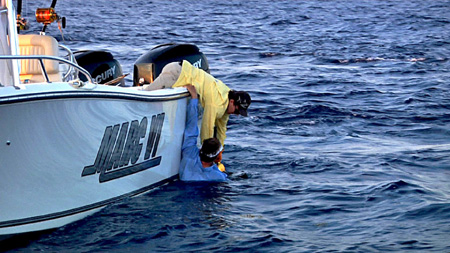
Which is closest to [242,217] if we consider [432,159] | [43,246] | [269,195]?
[269,195]

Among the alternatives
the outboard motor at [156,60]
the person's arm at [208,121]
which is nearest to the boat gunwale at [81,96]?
the person's arm at [208,121]

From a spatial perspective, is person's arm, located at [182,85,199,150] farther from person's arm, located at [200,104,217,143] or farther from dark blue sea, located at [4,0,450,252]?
dark blue sea, located at [4,0,450,252]

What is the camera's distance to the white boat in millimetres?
5055

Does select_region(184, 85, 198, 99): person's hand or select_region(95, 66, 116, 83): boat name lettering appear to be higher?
select_region(184, 85, 198, 99): person's hand

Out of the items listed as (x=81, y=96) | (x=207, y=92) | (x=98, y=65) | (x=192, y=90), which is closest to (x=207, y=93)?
(x=207, y=92)

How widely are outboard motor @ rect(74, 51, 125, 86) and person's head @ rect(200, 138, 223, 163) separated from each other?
223cm

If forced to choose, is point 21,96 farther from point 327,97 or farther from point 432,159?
point 327,97

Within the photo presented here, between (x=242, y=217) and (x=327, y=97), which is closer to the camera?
(x=242, y=217)

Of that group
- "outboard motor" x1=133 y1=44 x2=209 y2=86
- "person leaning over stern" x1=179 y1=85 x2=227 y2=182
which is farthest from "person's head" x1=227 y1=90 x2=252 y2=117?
"outboard motor" x1=133 y1=44 x2=209 y2=86

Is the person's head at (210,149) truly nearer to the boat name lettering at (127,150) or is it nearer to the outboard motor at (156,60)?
the boat name lettering at (127,150)

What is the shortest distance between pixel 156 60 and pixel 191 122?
176 centimetres

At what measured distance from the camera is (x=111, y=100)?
573 cm

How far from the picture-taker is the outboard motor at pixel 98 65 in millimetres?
8758

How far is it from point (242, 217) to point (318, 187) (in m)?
1.36
